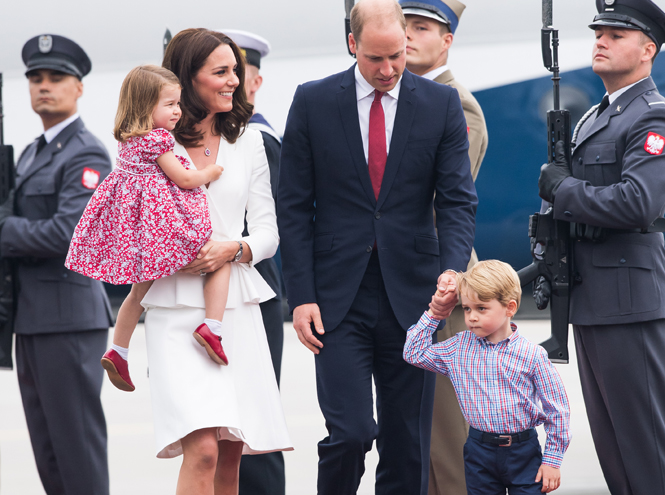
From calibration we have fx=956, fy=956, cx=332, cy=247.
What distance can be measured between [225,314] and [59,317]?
1134 mm

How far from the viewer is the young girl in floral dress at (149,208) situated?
2631 millimetres

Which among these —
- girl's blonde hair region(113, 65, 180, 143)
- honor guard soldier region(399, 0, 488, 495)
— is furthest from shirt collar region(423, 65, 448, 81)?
girl's blonde hair region(113, 65, 180, 143)

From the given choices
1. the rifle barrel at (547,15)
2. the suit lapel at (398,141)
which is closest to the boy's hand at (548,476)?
the suit lapel at (398,141)

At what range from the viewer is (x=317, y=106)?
114 inches

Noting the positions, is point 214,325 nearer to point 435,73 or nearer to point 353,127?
point 353,127

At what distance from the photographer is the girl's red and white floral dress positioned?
2.63m

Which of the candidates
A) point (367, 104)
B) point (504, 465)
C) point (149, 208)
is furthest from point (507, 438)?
point (149, 208)

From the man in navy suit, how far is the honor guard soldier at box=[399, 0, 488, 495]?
517 millimetres

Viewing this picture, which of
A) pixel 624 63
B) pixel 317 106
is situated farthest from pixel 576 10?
pixel 317 106

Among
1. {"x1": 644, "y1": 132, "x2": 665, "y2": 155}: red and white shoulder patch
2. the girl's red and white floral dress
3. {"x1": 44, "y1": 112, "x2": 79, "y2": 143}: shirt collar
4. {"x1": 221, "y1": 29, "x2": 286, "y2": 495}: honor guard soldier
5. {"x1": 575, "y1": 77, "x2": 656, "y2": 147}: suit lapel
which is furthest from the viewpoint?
{"x1": 44, "y1": 112, "x2": 79, "y2": 143}: shirt collar

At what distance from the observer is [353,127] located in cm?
287

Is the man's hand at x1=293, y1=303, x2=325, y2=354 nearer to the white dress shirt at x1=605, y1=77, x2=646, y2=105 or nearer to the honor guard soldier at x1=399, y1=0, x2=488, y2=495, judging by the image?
the honor guard soldier at x1=399, y1=0, x2=488, y2=495

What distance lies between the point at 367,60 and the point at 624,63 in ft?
3.29

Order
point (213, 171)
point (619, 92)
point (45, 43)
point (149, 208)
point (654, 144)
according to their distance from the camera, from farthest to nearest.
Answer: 1. point (45, 43)
2. point (619, 92)
3. point (654, 144)
4. point (213, 171)
5. point (149, 208)
